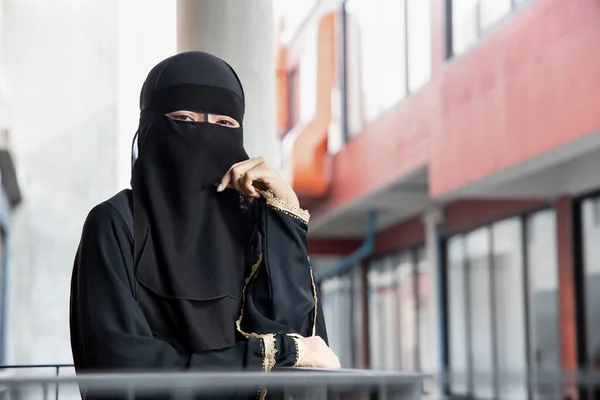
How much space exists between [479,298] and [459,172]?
3148 millimetres

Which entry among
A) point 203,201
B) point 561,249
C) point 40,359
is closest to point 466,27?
point 561,249

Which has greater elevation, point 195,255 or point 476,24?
point 476,24

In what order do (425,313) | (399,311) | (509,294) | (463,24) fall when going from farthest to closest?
1. (399,311)
2. (425,313)
3. (509,294)
4. (463,24)

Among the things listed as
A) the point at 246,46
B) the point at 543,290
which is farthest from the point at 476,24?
the point at 246,46

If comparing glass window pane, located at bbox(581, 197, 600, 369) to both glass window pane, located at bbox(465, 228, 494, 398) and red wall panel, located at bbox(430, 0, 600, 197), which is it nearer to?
red wall panel, located at bbox(430, 0, 600, 197)

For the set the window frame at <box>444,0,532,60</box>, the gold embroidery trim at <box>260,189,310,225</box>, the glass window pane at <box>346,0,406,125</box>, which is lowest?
the gold embroidery trim at <box>260,189,310,225</box>

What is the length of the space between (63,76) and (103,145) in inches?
21.6

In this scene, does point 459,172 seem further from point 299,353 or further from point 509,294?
point 299,353

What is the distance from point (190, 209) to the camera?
7.47 feet

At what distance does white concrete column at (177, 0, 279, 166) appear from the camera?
3.76m

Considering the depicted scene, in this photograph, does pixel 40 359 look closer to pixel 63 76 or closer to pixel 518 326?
pixel 63 76

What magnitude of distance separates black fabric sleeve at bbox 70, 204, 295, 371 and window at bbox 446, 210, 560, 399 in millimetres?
7304

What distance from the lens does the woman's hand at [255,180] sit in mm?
2301

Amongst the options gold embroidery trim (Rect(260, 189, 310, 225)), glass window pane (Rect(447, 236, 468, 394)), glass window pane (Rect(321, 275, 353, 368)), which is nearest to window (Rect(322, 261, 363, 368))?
glass window pane (Rect(321, 275, 353, 368))
